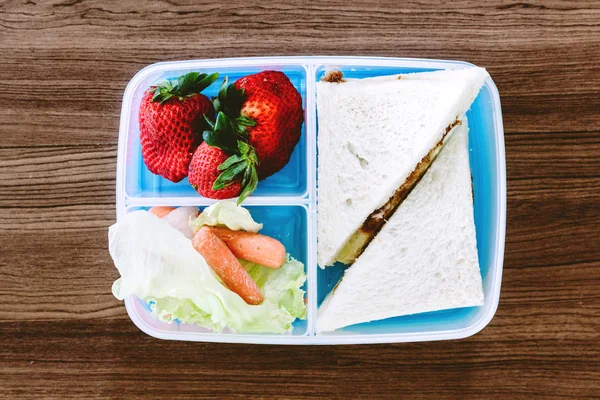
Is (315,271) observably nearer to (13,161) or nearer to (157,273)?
(157,273)

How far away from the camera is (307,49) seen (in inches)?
40.2

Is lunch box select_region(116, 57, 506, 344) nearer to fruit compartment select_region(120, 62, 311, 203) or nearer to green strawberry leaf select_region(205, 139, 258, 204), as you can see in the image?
fruit compartment select_region(120, 62, 311, 203)

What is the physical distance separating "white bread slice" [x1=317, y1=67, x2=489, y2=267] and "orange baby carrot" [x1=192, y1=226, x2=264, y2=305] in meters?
0.15

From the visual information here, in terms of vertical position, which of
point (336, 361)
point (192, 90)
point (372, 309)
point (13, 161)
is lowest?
point (336, 361)

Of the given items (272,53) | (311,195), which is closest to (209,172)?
(311,195)

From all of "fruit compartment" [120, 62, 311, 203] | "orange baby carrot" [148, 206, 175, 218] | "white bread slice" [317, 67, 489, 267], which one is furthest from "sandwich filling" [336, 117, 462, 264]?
"orange baby carrot" [148, 206, 175, 218]

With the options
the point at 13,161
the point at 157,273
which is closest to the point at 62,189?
the point at 13,161

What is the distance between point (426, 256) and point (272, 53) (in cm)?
51

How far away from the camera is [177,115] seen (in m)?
0.85

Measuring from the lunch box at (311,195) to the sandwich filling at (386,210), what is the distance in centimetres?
8

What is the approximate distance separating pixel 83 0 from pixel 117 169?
1.24ft

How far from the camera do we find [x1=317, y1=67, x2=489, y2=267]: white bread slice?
90 cm

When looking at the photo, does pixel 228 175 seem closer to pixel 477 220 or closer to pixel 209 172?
pixel 209 172

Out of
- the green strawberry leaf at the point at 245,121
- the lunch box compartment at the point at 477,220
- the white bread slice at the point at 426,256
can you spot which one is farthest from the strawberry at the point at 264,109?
the white bread slice at the point at 426,256
